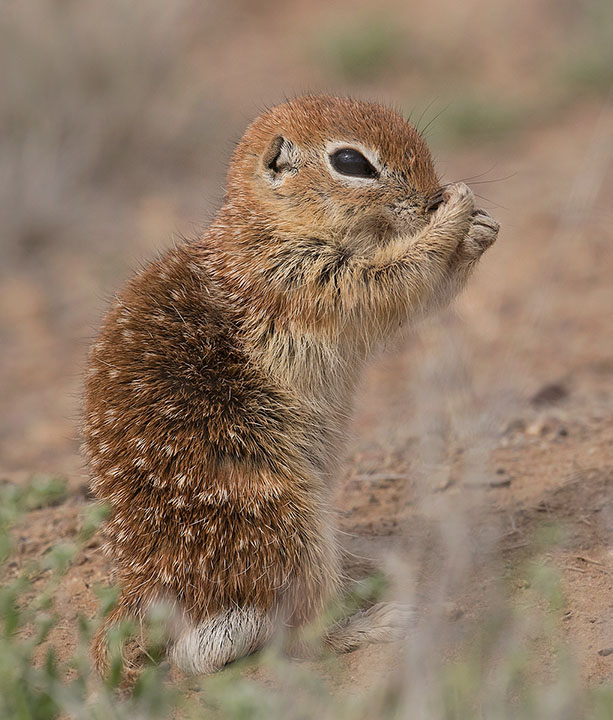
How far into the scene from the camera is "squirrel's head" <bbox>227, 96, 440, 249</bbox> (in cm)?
393

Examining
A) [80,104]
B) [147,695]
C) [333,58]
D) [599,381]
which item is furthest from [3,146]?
[147,695]

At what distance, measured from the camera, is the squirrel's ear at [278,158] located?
13.3ft

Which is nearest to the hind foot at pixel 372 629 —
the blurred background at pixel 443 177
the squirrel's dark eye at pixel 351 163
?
the blurred background at pixel 443 177

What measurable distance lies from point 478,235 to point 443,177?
6.55 feet

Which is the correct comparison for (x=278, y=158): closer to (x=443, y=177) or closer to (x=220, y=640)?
(x=220, y=640)

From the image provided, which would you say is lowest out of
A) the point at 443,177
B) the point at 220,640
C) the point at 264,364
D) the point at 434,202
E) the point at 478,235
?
the point at 220,640

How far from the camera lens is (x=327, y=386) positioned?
12.9ft

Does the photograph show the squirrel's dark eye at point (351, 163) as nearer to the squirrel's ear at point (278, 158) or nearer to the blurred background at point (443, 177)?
the squirrel's ear at point (278, 158)

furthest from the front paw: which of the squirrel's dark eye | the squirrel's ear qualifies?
the squirrel's ear

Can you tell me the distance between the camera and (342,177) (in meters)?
3.96

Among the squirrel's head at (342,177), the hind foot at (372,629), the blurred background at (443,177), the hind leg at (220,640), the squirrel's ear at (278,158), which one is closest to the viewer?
the hind leg at (220,640)

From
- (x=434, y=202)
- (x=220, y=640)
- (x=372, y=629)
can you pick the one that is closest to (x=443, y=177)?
(x=434, y=202)

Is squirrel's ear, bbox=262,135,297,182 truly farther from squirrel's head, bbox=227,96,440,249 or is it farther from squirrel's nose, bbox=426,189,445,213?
squirrel's nose, bbox=426,189,445,213

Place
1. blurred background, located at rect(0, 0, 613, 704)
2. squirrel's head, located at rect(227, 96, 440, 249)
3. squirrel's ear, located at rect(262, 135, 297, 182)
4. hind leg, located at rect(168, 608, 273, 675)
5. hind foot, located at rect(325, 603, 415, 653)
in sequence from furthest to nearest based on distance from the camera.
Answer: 1. blurred background, located at rect(0, 0, 613, 704)
2. squirrel's ear, located at rect(262, 135, 297, 182)
3. squirrel's head, located at rect(227, 96, 440, 249)
4. hind foot, located at rect(325, 603, 415, 653)
5. hind leg, located at rect(168, 608, 273, 675)
